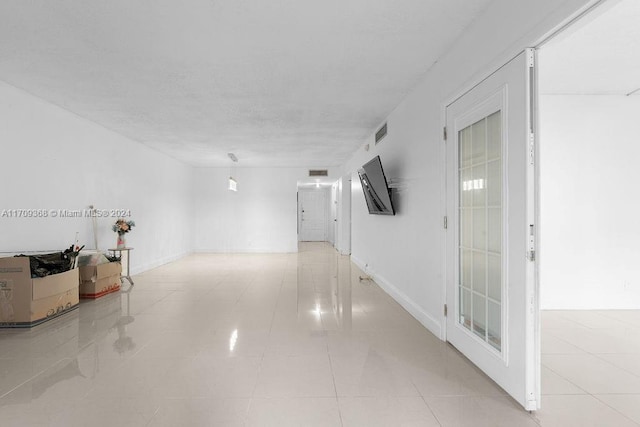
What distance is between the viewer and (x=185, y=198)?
31.5 ft

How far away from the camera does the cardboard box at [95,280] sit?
15.5ft

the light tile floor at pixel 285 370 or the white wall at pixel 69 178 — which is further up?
the white wall at pixel 69 178

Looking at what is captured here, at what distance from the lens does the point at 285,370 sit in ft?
8.46

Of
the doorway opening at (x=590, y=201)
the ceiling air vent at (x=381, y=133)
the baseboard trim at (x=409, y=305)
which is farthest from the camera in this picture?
the ceiling air vent at (x=381, y=133)

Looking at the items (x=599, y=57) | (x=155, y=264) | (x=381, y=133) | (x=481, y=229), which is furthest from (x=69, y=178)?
(x=599, y=57)

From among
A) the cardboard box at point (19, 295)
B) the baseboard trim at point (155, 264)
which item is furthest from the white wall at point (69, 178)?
the cardboard box at point (19, 295)

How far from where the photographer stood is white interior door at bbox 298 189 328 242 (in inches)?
576

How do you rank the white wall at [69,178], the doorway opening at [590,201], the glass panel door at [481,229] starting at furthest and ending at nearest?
the doorway opening at [590,201] → the white wall at [69,178] → the glass panel door at [481,229]

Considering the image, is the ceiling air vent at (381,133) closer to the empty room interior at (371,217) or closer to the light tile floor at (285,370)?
the empty room interior at (371,217)

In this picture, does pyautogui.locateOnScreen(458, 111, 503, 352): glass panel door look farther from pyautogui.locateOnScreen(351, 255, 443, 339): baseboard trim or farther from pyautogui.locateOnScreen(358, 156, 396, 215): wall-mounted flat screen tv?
pyautogui.locateOnScreen(358, 156, 396, 215): wall-mounted flat screen tv

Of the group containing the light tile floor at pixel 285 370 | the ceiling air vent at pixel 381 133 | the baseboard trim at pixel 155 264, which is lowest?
the light tile floor at pixel 285 370

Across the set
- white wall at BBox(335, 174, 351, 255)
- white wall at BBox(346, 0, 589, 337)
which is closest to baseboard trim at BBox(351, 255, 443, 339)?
white wall at BBox(346, 0, 589, 337)

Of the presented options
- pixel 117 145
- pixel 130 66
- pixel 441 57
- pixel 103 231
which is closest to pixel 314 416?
pixel 441 57

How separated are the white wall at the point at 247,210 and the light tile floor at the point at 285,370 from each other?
232 inches
